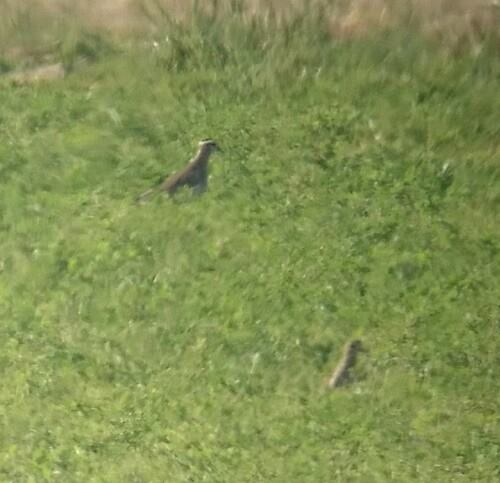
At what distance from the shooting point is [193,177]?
5.46ft

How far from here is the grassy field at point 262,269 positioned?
5.19 ft

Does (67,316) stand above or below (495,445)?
above

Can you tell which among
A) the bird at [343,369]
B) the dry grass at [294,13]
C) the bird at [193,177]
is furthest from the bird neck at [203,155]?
the bird at [343,369]

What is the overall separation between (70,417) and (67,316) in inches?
6.6

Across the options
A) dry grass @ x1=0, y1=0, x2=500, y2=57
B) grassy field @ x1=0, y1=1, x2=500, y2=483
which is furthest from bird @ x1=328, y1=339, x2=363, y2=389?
dry grass @ x1=0, y1=0, x2=500, y2=57

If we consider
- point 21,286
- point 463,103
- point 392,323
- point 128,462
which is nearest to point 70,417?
point 128,462

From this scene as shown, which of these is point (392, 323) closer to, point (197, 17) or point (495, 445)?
point (495, 445)

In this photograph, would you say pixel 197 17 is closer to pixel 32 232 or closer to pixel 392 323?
pixel 32 232

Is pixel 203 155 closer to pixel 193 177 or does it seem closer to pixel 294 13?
pixel 193 177

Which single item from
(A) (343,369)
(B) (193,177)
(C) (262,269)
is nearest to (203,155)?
(B) (193,177)

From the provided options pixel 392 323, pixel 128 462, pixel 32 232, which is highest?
pixel 32 232

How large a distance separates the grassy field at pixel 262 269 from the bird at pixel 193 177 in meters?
0.02

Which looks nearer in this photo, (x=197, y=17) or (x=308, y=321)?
(x=308, y=321)

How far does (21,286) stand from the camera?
1.65m
